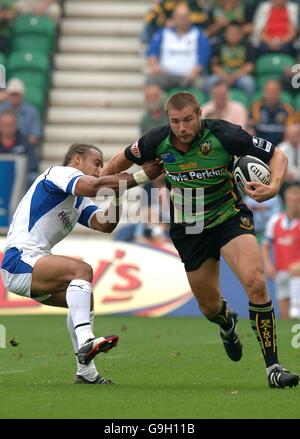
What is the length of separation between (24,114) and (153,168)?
33.2 feet

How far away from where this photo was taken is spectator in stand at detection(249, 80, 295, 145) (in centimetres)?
1881

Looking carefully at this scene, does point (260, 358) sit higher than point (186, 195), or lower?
lower

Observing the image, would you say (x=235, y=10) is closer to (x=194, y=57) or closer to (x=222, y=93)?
(x=194, y=57)

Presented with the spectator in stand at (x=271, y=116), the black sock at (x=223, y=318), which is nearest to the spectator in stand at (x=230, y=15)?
the spectator in stand at (x=271, y=116)

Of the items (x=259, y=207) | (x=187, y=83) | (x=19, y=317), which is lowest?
(x=19, y=317)

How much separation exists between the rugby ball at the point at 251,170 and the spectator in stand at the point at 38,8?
42.4 ft

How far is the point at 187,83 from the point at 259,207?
294 cm

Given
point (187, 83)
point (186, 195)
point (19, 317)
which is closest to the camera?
point (186, 195)

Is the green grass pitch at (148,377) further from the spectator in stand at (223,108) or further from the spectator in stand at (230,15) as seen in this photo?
the spectator in stand at (230,15)

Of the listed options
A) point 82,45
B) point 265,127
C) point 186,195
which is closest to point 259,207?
point 265,127

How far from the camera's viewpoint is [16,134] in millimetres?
18984

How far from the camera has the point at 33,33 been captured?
70.6 ft

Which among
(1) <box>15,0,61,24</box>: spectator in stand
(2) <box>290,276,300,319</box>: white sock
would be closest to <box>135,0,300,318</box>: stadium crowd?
(1) <box>15,0,61,24</box>: spectator in stand

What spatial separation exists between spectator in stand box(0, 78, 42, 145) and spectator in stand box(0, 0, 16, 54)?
5.84 ft
